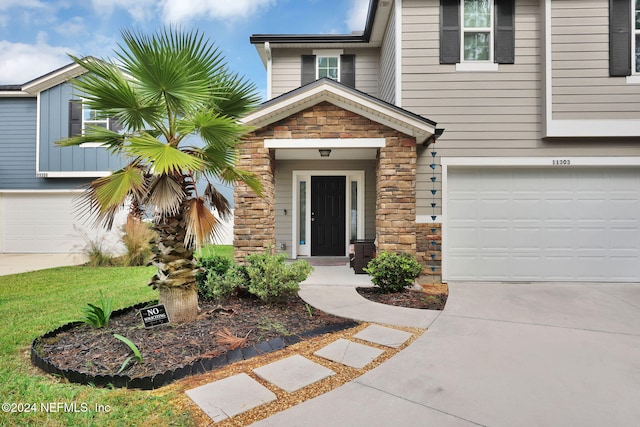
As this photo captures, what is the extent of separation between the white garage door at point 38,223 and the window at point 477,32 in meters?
11.8

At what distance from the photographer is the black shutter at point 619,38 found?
6273mm

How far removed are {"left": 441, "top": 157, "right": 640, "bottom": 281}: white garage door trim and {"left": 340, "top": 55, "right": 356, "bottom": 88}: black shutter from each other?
3975mm

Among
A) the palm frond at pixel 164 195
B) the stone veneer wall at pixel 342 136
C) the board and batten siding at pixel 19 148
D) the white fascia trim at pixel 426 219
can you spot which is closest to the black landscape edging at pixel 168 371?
the palm frond at pixel 164 195

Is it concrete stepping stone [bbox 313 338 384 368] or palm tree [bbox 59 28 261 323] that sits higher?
palm tree [bbox 59 28 261 323]

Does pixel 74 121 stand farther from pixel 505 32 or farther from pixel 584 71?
pixel 584 71

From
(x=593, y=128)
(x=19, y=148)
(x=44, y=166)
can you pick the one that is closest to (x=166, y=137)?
(x=593, y=128)

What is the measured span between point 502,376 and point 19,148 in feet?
47.8

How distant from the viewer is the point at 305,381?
2.66m

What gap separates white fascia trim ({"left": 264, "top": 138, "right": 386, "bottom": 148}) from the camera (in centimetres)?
611

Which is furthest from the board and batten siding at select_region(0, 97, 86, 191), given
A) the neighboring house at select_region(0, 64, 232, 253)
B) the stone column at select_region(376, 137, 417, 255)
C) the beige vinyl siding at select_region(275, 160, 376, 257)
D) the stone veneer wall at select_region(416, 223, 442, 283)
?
the stone veneer wall at select_region(416, 223, 442, 283)

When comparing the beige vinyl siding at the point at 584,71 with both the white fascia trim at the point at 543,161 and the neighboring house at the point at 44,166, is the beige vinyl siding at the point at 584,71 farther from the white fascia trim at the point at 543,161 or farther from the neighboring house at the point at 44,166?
the neighboring house at the point at 44,166

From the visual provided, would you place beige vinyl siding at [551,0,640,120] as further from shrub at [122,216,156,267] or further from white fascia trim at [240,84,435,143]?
shrub at [122,216,156,267]

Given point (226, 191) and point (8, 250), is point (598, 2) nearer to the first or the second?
point (226, 191)

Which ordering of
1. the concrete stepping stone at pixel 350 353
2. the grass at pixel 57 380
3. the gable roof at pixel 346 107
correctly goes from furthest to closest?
the gable roof at pixel 346 107 → the concrete stepping stone at pixel 350 353 → the grass at pixel 57 380
